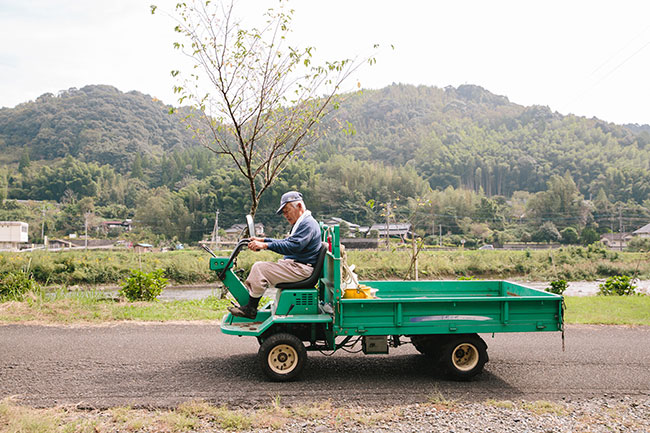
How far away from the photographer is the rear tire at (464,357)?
5652 millimetres

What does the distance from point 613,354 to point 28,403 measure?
7.27 m

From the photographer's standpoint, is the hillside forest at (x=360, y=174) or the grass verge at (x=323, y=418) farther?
the hillside forest at (x=360, y=174)

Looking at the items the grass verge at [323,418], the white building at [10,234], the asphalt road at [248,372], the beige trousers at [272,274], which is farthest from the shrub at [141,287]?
the white building at [10,234]

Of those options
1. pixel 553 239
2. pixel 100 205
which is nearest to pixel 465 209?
pixel 553 239

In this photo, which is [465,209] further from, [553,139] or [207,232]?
[553,139]

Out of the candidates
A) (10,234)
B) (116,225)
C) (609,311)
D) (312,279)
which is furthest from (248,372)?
(116,225)

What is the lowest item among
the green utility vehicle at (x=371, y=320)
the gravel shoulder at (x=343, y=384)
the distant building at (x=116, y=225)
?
the gravel shoulder at (x=343, y=384)

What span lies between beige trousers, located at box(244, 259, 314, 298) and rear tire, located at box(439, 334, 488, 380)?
5.90 feet

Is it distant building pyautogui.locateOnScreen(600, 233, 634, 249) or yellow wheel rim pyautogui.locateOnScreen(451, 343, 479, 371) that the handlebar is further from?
distant building pyautogui.locateOnScreen(600, 233, 634, 249)

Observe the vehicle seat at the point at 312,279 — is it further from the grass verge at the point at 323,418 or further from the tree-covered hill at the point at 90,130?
the tree-covered hill at the point at 90,130

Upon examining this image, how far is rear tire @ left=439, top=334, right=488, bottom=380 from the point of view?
5.65m

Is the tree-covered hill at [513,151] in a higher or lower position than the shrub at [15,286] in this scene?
higher

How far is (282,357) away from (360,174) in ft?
294

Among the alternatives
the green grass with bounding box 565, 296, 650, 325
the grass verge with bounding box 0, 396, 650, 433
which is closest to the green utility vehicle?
the grass verge with bounding box 0, 396, 650, 433
